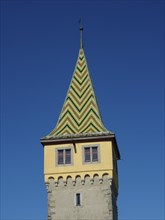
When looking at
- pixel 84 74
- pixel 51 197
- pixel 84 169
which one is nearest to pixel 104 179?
pixel 84 169

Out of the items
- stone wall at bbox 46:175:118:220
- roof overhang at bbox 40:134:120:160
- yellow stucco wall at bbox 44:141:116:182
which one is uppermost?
roof overhang at bbox 40:134:120:160

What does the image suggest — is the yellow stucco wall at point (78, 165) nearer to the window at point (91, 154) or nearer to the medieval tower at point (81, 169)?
the medieval tower at point (81, 169)

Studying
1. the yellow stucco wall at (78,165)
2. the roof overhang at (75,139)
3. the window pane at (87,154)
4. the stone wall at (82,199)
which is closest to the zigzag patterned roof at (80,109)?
the roof overhang at (75,139)

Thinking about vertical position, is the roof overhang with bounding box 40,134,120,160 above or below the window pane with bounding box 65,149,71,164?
above

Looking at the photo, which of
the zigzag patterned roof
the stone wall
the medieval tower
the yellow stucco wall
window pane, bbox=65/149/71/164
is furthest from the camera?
the zigzag patterned roof

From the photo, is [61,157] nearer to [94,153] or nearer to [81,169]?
[81,169]

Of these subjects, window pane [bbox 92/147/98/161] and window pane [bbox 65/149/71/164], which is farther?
window pane [bbox 65/149/71/164]

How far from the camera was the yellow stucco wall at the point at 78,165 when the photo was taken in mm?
36625

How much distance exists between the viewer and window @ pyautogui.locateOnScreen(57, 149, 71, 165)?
3731cm

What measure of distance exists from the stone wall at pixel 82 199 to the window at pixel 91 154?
4.09 feet

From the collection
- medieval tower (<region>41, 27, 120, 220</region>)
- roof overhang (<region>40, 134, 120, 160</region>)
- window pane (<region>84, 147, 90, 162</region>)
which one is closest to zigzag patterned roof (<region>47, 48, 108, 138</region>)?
medieval tower (<region>41, 27, 120, 220</region>)

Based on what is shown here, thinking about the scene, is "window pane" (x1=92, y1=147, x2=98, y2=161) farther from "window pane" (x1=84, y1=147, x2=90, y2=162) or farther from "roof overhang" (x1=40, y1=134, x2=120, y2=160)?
"roof overhang" (x1=40, y1=134, x2=120, y2=160)

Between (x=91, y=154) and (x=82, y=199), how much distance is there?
10.7 feet

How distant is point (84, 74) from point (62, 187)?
32.9 ft
